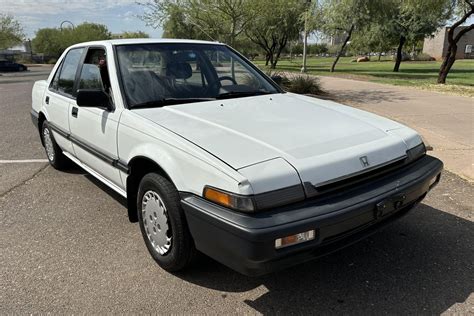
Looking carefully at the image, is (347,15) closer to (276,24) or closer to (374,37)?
(276,24)

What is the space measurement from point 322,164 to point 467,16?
18.4 meters

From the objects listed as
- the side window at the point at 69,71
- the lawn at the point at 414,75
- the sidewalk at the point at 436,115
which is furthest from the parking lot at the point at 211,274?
the lawn at the point at 414,75

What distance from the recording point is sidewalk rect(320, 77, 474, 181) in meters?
6.18

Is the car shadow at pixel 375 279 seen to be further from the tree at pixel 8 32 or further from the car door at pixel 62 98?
the tree at pixel 8 32

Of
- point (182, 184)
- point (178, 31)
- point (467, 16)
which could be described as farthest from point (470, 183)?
point (178, 31)

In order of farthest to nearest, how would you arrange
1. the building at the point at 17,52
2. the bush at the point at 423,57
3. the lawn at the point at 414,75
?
the bush at the point at 423,57 → the building at the point at 17,52 → the lawn at the point at 414,75

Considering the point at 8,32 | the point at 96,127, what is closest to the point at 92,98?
the point at 96,127

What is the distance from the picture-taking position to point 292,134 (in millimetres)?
2803

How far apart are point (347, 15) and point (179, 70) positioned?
25122mm

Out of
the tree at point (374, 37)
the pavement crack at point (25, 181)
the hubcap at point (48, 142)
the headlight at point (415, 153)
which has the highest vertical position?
the tree at point (374, 37)

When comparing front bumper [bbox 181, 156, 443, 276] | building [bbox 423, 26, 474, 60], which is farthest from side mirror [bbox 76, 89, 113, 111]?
building [bbox 423, 26, 474, 60]

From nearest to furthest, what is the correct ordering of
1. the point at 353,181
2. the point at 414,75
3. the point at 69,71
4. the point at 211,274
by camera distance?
the point at 353,181 → the point at 211,274 → the point at 69,71 → the point at 414,75

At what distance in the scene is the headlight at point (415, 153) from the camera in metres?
3.07

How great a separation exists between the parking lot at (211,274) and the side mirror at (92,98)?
A: 1.20 meters
